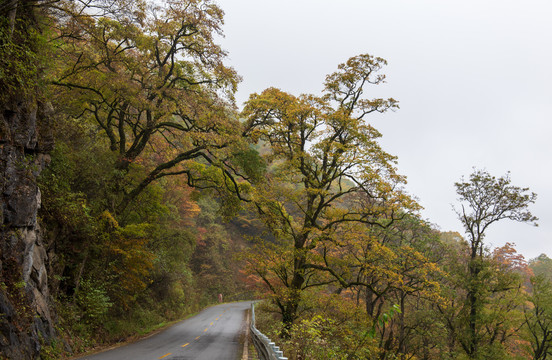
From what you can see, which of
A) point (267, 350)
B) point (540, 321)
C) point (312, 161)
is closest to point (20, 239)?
point (267, 350)

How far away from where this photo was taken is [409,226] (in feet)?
74.1

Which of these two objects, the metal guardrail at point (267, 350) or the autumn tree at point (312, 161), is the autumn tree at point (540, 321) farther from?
the metal guardrail at point (267, 350)

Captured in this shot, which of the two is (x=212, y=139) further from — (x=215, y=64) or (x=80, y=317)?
(x=80, y=317)

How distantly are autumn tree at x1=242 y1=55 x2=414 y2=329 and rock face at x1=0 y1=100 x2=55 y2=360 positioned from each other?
28.5 ft

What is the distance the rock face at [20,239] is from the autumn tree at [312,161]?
8682mm

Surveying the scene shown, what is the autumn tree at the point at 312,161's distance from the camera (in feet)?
49.9

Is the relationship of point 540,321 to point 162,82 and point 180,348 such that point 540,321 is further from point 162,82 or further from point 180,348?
point 162,82

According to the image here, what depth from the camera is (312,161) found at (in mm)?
16875

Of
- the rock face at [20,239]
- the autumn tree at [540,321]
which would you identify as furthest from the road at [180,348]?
the autumn tree at [540,321]

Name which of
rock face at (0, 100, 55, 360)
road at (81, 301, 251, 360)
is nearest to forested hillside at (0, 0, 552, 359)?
rock face at (0, 100, 55, 360)

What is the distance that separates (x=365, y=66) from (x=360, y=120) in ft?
9.60

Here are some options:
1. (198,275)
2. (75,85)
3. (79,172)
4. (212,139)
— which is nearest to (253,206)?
(212,139)

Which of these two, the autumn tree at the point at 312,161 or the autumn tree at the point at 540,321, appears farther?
the autumn tree at the point at 540,321

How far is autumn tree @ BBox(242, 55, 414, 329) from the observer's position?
1520 centimetres
